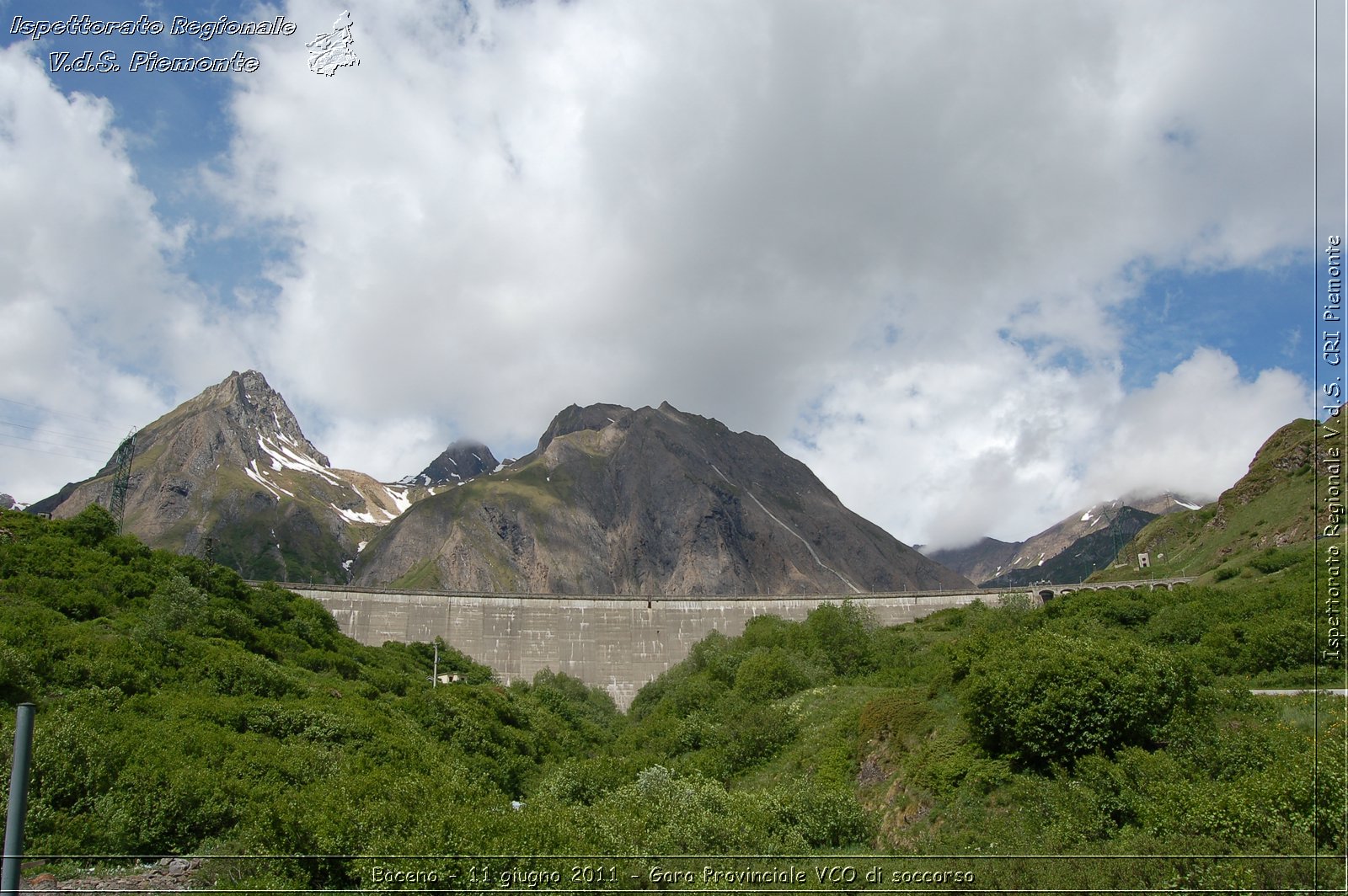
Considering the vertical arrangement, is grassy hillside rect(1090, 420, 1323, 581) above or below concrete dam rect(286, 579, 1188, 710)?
above

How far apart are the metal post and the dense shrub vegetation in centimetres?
1005

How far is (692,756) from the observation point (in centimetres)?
4272

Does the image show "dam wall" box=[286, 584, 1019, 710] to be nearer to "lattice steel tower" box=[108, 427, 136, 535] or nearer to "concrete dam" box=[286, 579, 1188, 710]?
"concrete dam" box=[286, 579, 1188, 710]

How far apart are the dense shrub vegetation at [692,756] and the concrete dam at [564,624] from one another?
33167 mm

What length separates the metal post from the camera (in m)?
7.62

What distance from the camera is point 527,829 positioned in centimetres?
1894

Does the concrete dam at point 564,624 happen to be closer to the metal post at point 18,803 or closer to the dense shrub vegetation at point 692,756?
the dense shrub vegetation at point 692,756

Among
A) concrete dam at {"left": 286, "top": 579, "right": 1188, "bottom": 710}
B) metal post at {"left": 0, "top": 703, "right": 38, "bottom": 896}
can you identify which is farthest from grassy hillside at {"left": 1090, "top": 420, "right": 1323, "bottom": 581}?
metal post at {"left": 0, "top": 703, "right": 38, "bottom": 896}

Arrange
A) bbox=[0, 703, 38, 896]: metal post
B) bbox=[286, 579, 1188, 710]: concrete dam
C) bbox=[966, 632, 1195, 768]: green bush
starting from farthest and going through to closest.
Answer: bbox=[286, 579, 1188, 710]: concrete dam → bbox=[966, 632, 1195, 768]: green bush → bbox=[0, 703, 38, 896]: metal post

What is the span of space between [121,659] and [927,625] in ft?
218

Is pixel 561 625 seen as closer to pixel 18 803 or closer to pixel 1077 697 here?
pixel 1077 697

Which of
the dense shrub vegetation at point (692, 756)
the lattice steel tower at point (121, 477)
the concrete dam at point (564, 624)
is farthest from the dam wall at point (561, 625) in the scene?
the dense shrub vegetation at point (692, 756)

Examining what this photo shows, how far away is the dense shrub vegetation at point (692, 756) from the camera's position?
1789cm

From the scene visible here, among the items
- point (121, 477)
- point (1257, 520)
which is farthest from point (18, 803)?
point (1257, 520)
